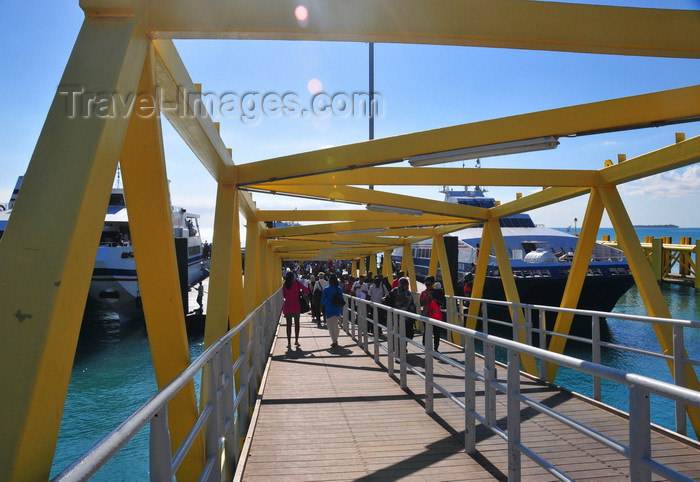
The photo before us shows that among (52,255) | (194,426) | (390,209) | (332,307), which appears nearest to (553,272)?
(332,307)

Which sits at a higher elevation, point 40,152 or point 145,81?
point 145,81

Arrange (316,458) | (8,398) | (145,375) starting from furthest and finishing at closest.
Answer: (145,375)
(316,458)
(8,398)

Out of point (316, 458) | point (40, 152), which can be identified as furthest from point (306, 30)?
point (316, 458)

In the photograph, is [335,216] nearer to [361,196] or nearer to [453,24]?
[361,196]

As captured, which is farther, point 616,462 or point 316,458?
point 316,458

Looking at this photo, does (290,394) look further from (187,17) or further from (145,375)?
(145,375)

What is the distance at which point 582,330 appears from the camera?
21.0 m

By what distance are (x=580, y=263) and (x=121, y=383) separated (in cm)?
1209

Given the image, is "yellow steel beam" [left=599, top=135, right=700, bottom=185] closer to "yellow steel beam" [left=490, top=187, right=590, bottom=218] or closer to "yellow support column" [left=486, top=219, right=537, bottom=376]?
"yellow steel beam" [left=490, top=187, right=590, bottom=218]

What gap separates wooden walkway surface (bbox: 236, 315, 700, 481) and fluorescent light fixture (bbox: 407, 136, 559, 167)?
283cm

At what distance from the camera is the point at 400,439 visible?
4770 mm

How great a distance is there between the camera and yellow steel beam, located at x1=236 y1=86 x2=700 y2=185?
502 centimetres

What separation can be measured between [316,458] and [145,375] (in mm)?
12098

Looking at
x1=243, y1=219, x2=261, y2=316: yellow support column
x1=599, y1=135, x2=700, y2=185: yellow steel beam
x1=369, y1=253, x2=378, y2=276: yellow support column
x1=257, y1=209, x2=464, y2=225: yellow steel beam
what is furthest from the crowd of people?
x1=369, y1=253, x2=378, y2=276: yellow support column
